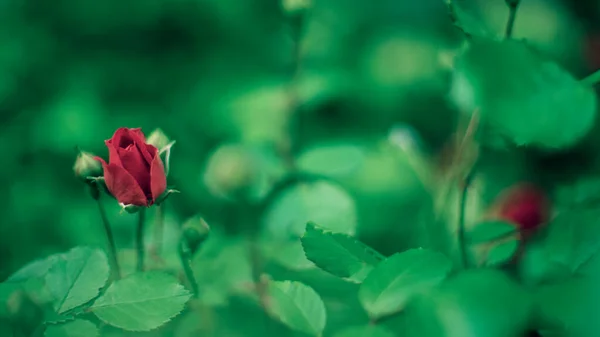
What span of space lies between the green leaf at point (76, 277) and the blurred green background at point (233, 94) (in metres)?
0.28

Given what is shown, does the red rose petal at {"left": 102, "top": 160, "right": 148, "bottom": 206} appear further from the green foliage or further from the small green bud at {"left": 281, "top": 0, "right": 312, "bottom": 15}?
the small green bud at {"left": 281, "top": 0, "right": 312, "bottom": 15}

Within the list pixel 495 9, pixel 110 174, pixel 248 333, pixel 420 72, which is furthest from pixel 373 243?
pixel 495 9

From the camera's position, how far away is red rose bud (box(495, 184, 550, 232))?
1.00 meters

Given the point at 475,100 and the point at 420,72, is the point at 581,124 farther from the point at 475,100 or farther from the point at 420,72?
the point at 420,72

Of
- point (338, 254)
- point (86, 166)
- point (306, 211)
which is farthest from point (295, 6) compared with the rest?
point (338, 254)

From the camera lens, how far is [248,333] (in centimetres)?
59

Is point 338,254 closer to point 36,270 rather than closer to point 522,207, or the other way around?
point 36,270

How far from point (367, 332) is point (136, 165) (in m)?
0.28

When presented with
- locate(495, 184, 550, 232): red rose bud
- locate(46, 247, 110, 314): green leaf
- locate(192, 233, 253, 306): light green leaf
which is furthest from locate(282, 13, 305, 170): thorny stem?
locate(46, 247, 110, 314): green leaf

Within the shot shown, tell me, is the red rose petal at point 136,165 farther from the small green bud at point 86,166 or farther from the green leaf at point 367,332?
the green leaf at point 367,332

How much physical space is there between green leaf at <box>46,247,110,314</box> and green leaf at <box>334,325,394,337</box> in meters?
0.20

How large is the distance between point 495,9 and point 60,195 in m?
1.12

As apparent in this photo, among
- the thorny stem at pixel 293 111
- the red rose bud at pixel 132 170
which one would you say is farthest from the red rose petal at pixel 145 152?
the thorny stem at pixel 293 111

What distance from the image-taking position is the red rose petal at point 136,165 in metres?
0.55
